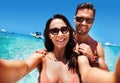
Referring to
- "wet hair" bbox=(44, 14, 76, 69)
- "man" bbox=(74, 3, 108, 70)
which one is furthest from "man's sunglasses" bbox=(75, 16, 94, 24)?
"wet hair" bbox=(44, 14, 76, 69)

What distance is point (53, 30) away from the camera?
3.01 m

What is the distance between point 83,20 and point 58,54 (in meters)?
0.56

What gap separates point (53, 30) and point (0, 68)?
1.90 metres

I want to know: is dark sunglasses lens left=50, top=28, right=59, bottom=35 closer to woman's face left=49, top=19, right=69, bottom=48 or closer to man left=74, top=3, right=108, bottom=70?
woman's face left=49, top=19, right=69, bottom=48

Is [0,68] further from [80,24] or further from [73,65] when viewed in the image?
[80,24]

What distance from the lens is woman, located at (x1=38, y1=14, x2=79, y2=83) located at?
2.92 metres

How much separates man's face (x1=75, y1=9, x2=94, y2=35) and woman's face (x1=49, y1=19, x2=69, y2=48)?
1.48 feet

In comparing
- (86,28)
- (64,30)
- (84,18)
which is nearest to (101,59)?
(86,28)

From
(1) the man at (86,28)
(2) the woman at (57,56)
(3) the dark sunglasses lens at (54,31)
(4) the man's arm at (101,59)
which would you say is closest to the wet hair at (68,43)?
(2) the woman at (57,56)

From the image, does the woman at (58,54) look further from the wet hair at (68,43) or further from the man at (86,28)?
the man at (86,28)

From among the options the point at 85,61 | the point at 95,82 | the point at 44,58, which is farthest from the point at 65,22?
the point at 95,82

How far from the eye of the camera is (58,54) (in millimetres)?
3123

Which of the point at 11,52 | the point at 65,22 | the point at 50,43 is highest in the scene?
the point at 65,22

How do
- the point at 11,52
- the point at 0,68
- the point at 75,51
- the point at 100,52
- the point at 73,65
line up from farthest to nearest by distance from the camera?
the point at 11,52 < the point at 100,52 < the point at 75,51 < the point at 73,65 < the point at 0,68
